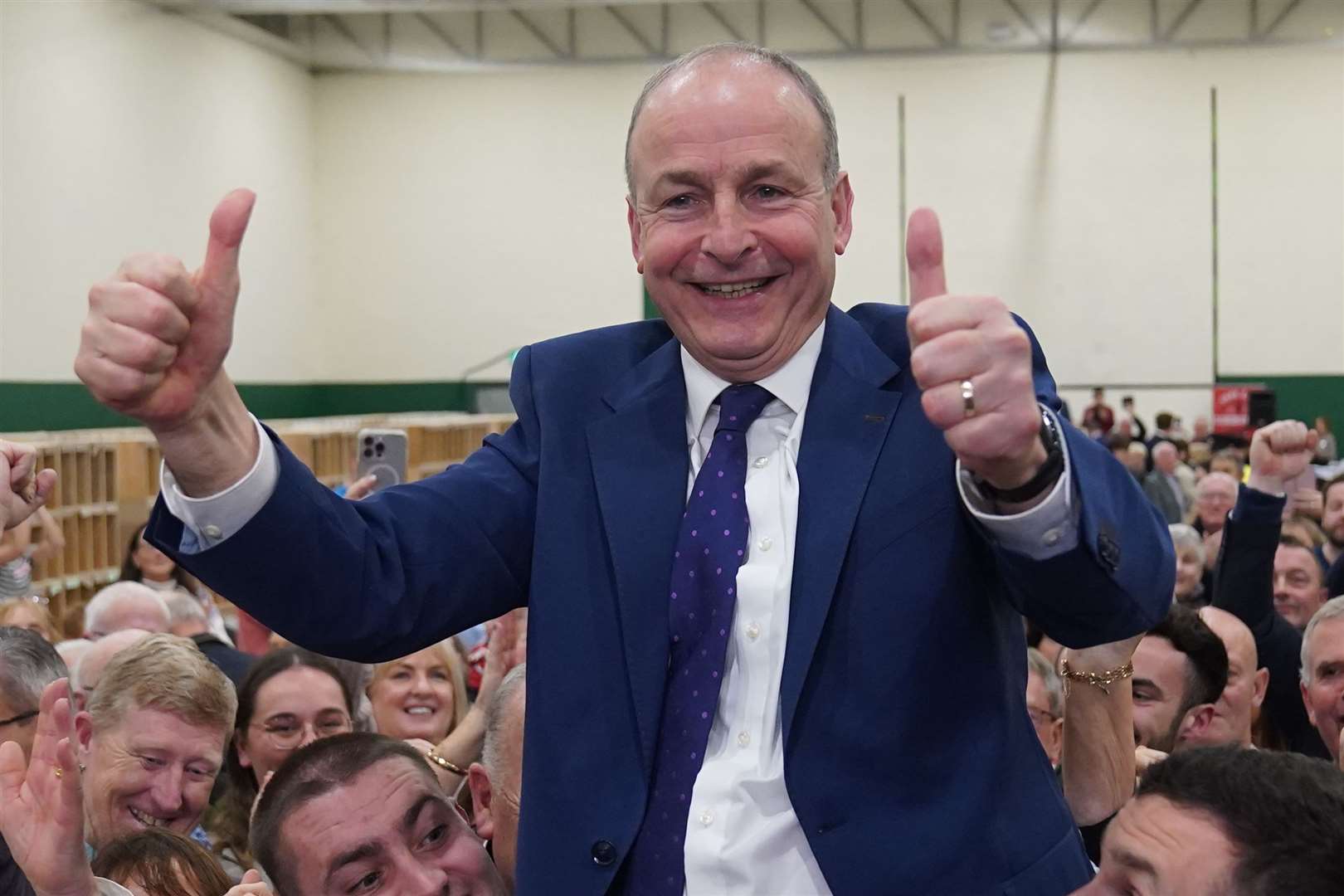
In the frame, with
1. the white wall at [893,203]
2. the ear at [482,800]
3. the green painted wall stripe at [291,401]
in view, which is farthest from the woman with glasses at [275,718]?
the white wall at [893,203]

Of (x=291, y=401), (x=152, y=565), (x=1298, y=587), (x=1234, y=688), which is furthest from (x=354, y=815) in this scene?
(x=291, y=401)

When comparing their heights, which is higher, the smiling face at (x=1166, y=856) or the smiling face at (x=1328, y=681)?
the smiling face at (x=1166, y=856)

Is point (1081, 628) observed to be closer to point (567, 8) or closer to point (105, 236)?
point (105, 236)

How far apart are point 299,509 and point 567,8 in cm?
2033

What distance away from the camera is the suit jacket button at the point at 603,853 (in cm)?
163

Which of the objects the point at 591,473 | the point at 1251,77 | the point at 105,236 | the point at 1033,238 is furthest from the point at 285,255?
the point at 591,473

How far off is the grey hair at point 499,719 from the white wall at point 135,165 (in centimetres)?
1253

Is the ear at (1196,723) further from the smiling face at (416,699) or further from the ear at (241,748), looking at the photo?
the ear at (241,748)

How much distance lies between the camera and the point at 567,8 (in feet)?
69.0

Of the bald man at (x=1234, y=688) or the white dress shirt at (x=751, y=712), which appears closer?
the white dress shirt at (x=751, y=712)

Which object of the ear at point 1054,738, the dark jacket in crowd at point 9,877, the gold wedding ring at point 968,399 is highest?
the gold wedding ring at point 968,399

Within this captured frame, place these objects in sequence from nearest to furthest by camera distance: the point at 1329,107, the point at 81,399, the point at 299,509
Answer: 1. the point at 299,509
2. the point at 81,399
3. the point at 1329,107

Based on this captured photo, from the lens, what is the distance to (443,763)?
3461mm

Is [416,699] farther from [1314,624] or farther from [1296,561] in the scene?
[1296,561]
